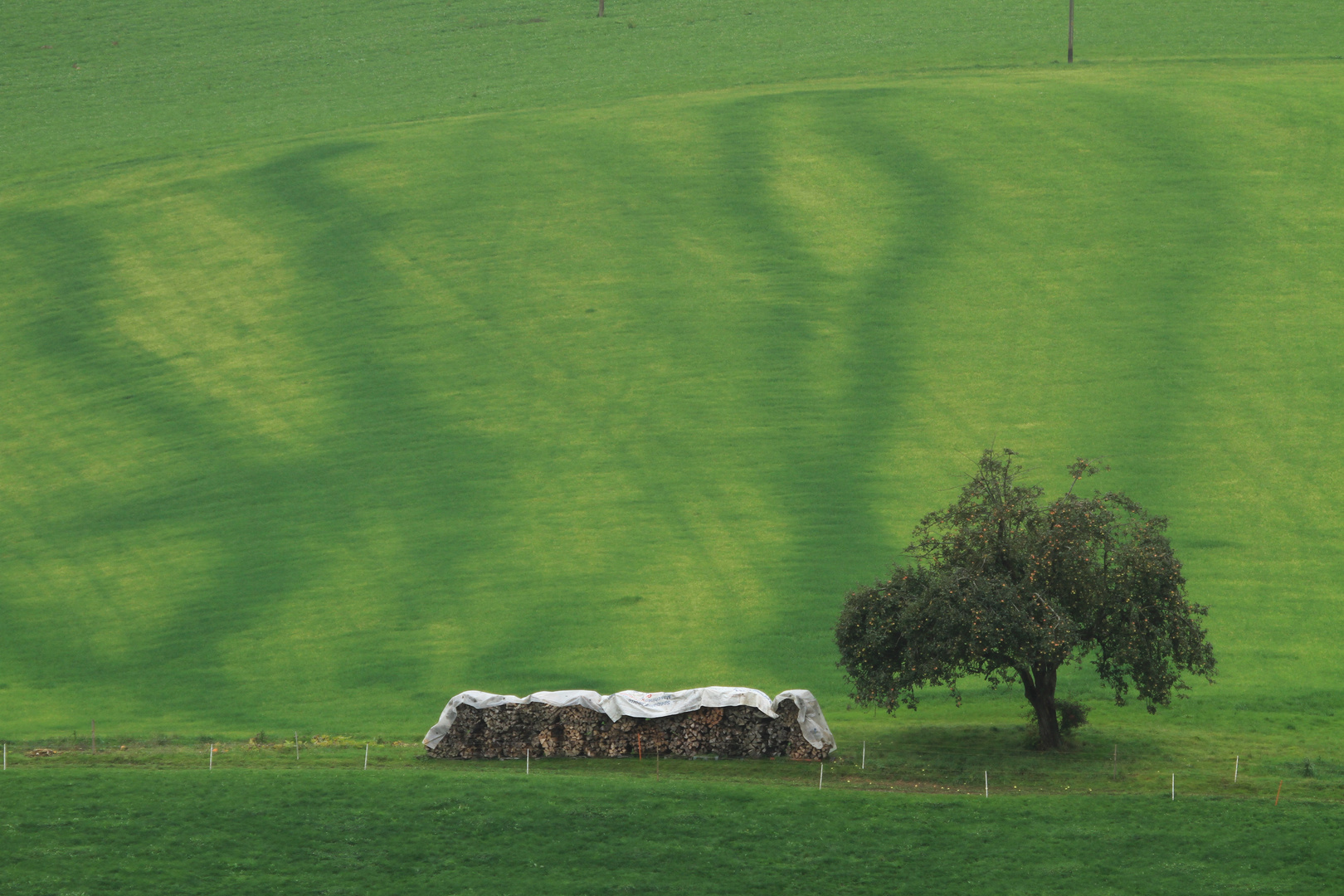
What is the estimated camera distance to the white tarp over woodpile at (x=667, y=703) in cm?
3488

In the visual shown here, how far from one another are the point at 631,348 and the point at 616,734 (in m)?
33.5

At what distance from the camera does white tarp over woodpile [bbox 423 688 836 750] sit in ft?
114

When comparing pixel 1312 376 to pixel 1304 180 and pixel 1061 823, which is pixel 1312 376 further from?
pixel 1061 823

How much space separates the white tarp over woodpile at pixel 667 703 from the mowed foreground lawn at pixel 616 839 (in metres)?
2.91

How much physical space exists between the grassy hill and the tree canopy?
7.17m

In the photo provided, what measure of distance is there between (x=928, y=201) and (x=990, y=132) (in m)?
9.04

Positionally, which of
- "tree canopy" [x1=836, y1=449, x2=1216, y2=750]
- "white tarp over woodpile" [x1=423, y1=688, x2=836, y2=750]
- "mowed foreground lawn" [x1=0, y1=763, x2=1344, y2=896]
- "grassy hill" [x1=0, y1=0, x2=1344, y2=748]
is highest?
"grassy hill" [x1=0, y1=0, x2=1344, y2=748]

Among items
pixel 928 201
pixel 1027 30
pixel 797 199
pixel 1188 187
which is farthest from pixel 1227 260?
pixel 1027 30

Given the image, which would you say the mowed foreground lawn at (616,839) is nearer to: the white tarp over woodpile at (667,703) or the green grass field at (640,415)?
the green grass field at (640,415)

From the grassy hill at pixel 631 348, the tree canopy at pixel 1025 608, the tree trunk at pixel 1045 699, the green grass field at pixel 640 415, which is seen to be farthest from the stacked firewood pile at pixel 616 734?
the grassy hill at pixel 631 348

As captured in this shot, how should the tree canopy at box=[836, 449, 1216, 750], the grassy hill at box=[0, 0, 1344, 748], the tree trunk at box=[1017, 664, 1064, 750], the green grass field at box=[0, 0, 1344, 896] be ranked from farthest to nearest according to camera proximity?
1. the grassy hill at box=[0, 0, 1344, 748]
2. the tree trunk at box=[1017, 664, 1064, 750]
3. the tree canopy at box=[836, 449, 1216, 750]
4. the green grass field at box=[0, 0, 1344, 896]

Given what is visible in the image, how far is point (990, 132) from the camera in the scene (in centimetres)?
8306

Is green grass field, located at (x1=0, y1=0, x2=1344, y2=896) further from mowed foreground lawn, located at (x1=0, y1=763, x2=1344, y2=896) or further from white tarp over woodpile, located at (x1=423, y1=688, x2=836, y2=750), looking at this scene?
white tarp over woodpile, located at (x1=423, y1=688, x2=836, y2=750)

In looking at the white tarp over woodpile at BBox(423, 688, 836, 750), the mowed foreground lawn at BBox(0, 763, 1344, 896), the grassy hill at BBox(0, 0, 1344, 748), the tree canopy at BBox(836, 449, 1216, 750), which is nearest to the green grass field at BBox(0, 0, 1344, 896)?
the mowed foreground lawn at BBox(0, 763, 1344, 896)
